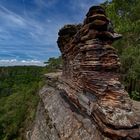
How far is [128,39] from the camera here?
28.1 metres

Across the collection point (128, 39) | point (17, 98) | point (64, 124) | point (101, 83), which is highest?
point (128, 39)

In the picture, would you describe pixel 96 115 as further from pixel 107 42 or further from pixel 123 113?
pixel 107 42

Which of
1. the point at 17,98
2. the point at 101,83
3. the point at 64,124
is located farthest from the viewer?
the point at 17,98

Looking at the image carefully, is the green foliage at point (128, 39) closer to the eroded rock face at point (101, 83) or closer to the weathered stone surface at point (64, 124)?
the weathered stone surface at point (64, 124)

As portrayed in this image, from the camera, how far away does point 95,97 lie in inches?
393

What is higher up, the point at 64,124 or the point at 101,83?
the point at 101,83

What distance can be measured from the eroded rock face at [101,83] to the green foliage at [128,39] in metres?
9.93

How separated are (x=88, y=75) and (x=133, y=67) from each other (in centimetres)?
1223

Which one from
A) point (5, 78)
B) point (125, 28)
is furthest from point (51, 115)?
point (5, 78)

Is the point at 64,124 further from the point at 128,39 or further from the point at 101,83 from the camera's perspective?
the point at 128,39

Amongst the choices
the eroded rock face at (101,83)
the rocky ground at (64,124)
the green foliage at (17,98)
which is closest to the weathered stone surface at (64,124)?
the rocky ground at (64,124)

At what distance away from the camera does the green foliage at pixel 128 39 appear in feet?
71.5

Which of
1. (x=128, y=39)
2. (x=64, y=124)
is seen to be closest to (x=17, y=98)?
(x=128, y=39)

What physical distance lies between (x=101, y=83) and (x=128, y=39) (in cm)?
1953
